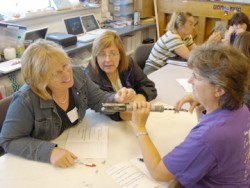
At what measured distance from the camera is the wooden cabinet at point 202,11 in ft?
12.3

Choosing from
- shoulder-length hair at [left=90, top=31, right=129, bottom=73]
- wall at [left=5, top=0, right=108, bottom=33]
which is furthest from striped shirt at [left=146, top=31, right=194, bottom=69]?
wall at [left=5, top=0, right=108, bottom=33]

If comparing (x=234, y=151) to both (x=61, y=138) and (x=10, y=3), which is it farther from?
(x=10, y=3)

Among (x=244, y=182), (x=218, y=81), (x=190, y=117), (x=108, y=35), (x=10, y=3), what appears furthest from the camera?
(x=10, y=3)

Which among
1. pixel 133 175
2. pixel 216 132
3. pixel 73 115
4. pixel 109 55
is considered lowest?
pixel 133 175

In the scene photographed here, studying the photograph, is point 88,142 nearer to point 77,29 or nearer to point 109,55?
point 109,55

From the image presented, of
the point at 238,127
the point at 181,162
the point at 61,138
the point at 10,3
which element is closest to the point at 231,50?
the point at 238,127

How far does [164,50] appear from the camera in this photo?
9.21 feet

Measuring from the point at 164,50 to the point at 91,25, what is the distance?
4.22ft

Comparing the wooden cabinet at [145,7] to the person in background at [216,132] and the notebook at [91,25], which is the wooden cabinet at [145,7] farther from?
the person in background at [216,132]

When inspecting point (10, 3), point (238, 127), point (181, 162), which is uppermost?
point (10, 3)

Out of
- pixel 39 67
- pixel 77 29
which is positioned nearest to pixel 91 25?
pixel 77 29

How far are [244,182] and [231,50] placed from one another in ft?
1.69

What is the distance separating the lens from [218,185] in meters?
1.05

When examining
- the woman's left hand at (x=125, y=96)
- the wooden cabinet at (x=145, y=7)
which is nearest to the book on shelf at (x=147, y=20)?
the wooden cabinet at (x=145, y=7)
